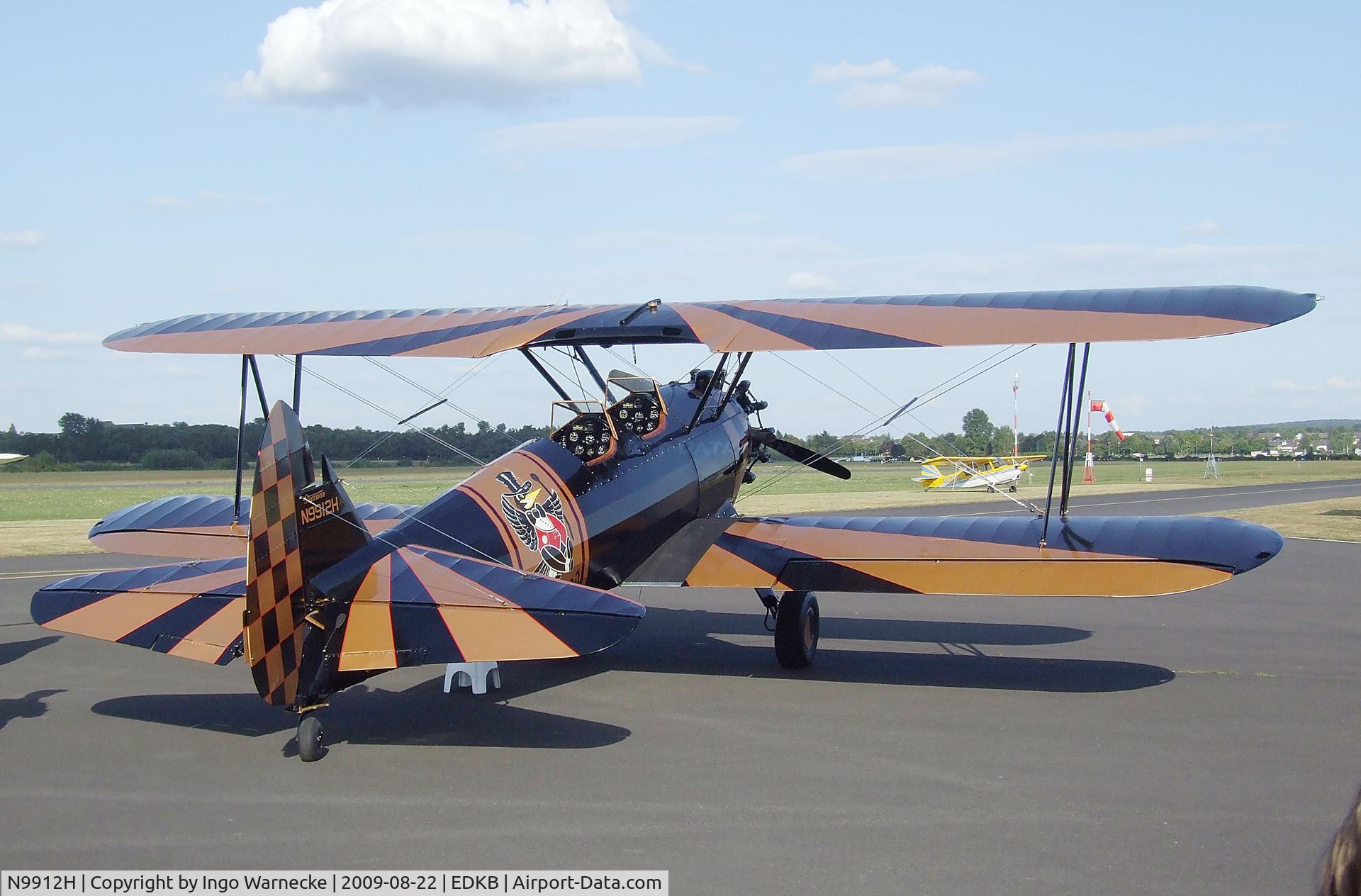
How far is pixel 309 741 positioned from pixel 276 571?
952mm

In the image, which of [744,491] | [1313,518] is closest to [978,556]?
[744,491]

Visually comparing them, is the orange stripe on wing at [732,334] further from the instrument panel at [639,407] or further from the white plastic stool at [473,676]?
the white plastic stool at [473,676]

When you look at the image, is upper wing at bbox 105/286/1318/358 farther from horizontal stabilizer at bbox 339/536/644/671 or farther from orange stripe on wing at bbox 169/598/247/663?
orange stripe on wing at bbox 169/598/247/663

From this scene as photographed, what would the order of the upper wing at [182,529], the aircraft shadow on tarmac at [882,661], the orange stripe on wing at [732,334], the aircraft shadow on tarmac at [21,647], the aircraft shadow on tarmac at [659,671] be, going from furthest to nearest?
the upper wing at [182,529], the aircraft shadow on tarmac at [21,647], the aircraft shadow on tarmac at [882,661], the orange stripe on wing at [732,334], the aircraft shadow on tarmac at [659,671]

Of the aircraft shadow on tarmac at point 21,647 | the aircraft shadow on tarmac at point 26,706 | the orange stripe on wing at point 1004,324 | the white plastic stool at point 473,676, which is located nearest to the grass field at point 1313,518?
the orange stripe on wing at point 1004,324

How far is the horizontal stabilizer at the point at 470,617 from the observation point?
5711 millimetres

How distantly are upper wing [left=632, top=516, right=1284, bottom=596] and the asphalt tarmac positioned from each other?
742 millimetres

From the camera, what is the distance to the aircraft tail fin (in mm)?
5852

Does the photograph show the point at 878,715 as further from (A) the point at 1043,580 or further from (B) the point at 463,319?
(B) the point at 463,319

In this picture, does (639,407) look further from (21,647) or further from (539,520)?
(21,647)

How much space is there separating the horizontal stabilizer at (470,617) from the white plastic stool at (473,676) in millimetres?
1470

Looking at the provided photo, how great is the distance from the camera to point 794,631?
29.1 feet

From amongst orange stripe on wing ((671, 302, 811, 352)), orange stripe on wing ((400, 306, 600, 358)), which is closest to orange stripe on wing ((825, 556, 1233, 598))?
orange stripe on wing ((671, 302, 811, 352))

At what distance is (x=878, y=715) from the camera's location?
7.33m
